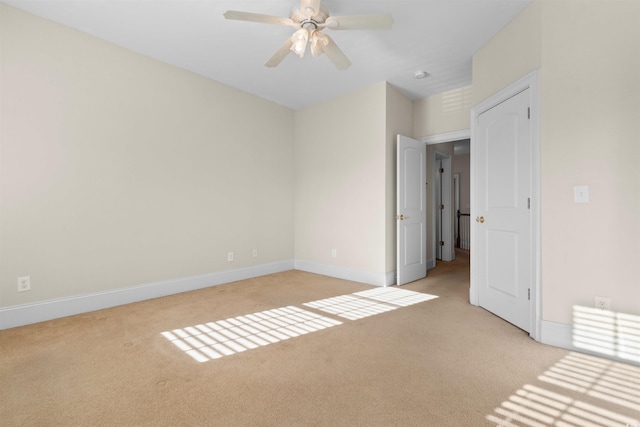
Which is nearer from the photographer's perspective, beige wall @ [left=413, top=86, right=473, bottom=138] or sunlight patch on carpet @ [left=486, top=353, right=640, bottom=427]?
sunlight patch on carpet @ [left=486, top=353, right=640, bottom=427]

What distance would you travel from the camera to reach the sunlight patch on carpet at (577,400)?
1406 millimetres

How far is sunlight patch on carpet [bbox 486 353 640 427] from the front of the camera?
1.41 m

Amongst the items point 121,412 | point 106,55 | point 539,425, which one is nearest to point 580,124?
point 539,425

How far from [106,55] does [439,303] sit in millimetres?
4513

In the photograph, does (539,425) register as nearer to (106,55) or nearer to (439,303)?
(439,303)

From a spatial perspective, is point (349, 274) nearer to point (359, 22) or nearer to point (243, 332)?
point (243, 332)

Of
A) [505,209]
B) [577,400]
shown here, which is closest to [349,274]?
[505,209]

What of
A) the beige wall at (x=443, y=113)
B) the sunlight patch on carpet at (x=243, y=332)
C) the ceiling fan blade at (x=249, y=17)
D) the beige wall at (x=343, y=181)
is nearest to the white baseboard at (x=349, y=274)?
the beige wall at (x=343, y=181)

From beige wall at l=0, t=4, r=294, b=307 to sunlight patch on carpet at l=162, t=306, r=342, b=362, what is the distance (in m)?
1.36

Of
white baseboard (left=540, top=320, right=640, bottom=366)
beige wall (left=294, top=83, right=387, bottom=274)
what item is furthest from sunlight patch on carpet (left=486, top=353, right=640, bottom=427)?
beige wall (left=294, top=83, right=387, bottom=274)

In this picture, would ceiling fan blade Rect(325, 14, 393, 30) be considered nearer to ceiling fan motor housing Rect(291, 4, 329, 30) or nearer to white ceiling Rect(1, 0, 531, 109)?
ceiling fan motor housing Rect(291, 4, 329, 30)

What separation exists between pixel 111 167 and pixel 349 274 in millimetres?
3300

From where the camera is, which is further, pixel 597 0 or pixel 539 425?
pixel 597 0

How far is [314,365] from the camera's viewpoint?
191 cm
